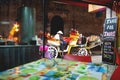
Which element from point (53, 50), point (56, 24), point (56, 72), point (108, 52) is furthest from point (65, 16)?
point (56, 72)

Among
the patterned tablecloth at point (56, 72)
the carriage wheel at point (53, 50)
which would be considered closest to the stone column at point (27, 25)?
the carriage wheel at point (53, 50)

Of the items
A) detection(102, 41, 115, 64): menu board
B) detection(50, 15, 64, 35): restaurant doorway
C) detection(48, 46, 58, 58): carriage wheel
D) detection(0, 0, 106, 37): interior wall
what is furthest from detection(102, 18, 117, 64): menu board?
detection(50, 15, 64, 35): restaurant doorway

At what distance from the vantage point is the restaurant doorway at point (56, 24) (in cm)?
1673

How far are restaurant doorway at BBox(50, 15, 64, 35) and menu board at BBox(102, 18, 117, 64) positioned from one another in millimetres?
8590

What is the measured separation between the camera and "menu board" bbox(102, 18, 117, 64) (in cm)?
788

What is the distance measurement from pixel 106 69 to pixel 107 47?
615 centimetres

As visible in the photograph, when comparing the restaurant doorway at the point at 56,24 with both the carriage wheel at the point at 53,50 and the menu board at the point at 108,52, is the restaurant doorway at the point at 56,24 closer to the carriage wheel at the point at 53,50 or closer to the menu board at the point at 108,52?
the carriage wheel at the point at 53,50

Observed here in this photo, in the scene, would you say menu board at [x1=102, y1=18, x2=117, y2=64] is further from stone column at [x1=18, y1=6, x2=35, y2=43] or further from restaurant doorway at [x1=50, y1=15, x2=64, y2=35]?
restaurant doorway at [x1=50, y1=15, x2=64, y2=35]

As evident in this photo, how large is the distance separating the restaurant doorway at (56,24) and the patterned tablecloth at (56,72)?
14.1m

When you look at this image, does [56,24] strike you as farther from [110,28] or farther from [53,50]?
[110,28]

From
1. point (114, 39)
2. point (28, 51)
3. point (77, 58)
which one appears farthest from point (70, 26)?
point (77, 58)

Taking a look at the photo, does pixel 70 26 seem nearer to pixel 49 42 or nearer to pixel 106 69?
pixel 49 42

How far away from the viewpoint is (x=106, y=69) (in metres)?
2.33

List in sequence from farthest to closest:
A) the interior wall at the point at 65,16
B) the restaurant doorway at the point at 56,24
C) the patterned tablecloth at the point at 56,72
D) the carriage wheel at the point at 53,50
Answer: the restaurant doorway at the point at 56,24, the interior wall at the point at 65,16, the carriage wheel at the point at 53,50, the patterned tablecloth at the point at 56,72
